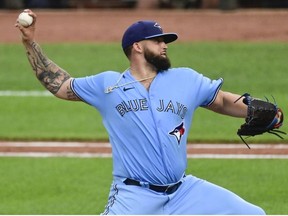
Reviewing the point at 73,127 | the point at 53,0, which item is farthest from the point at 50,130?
the point at 53,0

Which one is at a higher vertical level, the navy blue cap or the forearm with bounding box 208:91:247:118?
the navy blue cap

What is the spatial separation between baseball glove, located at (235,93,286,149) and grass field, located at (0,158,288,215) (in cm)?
230

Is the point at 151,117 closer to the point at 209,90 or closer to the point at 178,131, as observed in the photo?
the point at 178,131

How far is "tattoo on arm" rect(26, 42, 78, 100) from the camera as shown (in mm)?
8266

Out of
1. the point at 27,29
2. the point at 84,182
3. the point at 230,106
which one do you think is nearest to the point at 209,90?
the point at 230,106

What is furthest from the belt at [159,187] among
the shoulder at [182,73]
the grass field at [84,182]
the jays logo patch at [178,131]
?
the grass field at [84,182]

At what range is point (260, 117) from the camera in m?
7.91

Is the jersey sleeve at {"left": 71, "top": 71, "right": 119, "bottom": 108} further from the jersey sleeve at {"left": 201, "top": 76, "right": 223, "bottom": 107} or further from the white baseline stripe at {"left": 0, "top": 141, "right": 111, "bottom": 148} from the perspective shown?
the white baseline stripe at {"left": 0, "top": 141, "right": 111, "bottom": 148}

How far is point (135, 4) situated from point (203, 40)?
7545 mm

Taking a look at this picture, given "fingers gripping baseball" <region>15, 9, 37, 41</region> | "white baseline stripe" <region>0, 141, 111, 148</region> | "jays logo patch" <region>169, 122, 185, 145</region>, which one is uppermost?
"fingers gripping baseball" <region>15, 9, 37, 41</region>

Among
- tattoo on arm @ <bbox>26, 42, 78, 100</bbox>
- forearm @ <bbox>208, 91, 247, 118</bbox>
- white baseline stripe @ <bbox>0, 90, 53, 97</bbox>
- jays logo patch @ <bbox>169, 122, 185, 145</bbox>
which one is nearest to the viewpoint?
jays logo patch @ <bbox>169, 122, 185, 145</bbox>

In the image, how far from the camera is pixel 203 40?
23672mm

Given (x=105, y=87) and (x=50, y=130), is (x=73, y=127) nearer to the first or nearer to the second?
(x=50, y=130)

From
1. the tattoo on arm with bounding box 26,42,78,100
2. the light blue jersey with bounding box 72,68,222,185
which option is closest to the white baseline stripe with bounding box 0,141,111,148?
the tattoo on arm with bounding box 26,42,78,100
